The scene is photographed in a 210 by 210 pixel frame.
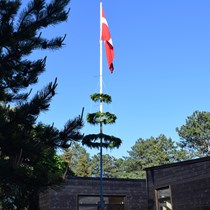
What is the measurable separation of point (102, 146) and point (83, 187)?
11.1ft

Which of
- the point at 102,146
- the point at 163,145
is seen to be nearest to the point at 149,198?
the point at 102,146

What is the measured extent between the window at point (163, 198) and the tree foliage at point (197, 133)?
30.2 meters

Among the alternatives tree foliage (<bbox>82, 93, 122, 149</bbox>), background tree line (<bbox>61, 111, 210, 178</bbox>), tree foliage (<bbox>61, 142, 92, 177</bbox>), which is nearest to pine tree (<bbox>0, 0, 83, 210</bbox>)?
tree foliage (<bbox>82, 93, 122, 149</bbox>)

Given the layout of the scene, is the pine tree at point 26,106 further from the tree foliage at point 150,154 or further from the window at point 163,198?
the tree foliage at point 150,154

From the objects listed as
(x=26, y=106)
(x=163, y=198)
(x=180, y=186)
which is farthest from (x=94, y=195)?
(x=26, y=106)

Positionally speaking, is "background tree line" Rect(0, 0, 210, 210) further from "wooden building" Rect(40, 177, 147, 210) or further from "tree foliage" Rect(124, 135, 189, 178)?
"tree foliage" Rect(124, 135, 189, 178)

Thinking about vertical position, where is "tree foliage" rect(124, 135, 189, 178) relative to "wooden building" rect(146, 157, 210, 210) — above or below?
above

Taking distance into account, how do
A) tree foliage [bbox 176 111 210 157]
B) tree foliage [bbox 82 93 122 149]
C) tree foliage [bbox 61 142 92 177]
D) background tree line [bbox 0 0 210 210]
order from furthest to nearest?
tree foliage [bbox 176 111 210 157] < tree foliage [bbox 61 142 92 177] < tree foliage [bbox 82 93 122 149] < background tree line [bbox 0 0 210 210]

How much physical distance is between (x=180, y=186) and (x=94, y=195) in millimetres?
3536

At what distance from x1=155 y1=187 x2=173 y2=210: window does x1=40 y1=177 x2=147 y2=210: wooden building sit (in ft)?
4.93

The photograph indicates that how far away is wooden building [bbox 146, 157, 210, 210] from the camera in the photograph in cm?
1332

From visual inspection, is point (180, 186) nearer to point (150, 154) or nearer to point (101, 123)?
point (101, 123)

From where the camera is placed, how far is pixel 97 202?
15.5 m

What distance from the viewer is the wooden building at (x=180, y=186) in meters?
13.3
